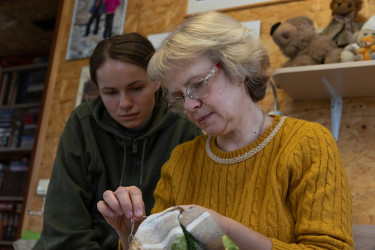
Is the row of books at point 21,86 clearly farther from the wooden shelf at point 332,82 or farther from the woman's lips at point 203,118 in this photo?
the woman's lips at point 203,118

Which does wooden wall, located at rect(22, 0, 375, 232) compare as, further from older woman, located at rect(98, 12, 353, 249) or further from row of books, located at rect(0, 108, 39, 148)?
row of books, located at rect(0, 108, 39, 148)

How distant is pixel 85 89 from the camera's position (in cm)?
247

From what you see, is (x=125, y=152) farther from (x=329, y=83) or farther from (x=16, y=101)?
(x=16, y=101)

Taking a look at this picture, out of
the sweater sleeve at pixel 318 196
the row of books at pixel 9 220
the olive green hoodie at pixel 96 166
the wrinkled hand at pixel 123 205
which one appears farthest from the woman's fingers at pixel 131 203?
the row of books at pixel 9 220

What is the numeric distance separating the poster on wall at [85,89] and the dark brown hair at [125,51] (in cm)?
92

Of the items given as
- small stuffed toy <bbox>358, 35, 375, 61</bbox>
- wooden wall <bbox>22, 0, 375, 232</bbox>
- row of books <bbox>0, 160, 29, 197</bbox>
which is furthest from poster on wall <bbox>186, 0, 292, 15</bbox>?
row of books <bbox>0, 160, 29, 197</bbox>

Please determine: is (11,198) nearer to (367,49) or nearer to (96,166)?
(96,166)

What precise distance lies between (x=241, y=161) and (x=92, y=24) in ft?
6.12

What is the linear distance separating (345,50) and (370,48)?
0.09 metres

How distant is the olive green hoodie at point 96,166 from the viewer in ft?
4.69

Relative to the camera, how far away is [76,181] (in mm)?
1497

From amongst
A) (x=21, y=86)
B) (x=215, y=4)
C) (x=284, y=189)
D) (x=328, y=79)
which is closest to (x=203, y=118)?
(x=284, y=189)

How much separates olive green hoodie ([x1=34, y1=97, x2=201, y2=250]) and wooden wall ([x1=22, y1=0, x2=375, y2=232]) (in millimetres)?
608

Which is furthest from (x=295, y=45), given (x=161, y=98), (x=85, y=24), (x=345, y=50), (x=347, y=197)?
(x=85, y=24)
